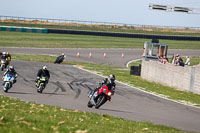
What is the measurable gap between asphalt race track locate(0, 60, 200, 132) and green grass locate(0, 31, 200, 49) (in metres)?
33.9

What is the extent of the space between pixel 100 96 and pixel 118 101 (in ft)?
12.1

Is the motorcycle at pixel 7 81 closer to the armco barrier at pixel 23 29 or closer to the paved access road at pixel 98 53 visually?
the paved access road at pixel 98 53

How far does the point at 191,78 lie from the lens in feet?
89.4

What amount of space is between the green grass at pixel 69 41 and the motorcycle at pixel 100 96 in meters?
43.2

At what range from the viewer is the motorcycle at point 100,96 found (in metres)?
17.6

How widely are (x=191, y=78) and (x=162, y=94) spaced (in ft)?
8.73

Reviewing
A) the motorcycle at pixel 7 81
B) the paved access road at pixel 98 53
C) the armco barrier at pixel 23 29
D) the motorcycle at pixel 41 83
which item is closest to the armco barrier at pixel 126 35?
the armco barrier at pixel 23 29

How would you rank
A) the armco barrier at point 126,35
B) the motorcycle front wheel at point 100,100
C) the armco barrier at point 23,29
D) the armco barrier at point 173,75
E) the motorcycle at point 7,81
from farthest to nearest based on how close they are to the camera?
1. the armco barrier at point 126,35
2. the armco barrier at point 23,29
3. the armco barrier at point 173,75
4. the motorcycle at point 7,81
5. the motorcycle front wheel at point 100,100

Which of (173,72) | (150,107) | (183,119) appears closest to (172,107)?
(150,107)

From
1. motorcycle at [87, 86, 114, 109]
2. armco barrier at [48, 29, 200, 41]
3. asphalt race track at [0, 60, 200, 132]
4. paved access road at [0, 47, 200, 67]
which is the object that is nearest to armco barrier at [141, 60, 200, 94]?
asphalt race track at [0, 60, 200, 132]

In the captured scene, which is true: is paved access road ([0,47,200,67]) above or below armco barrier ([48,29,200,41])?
below

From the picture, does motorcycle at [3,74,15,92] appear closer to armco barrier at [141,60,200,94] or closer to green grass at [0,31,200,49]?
armco barrier at [141,60,200,94]

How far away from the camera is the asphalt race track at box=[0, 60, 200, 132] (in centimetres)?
1722

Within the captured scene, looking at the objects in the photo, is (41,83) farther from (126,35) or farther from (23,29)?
(126,35)
